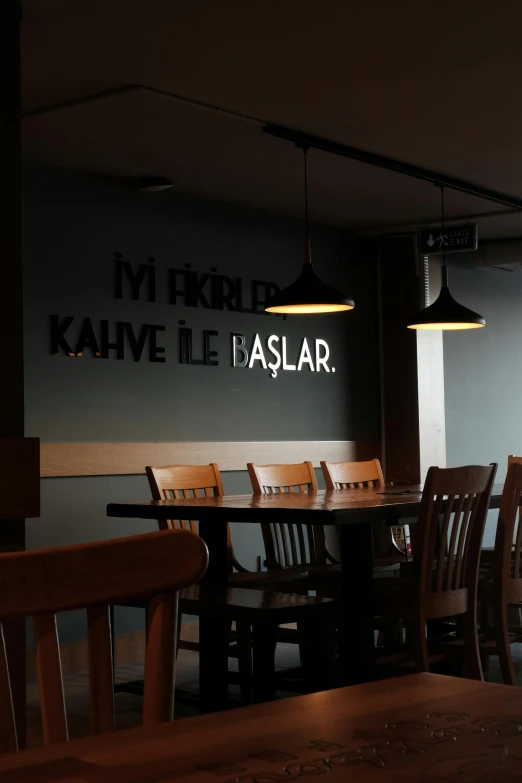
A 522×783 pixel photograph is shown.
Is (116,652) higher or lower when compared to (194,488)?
lower

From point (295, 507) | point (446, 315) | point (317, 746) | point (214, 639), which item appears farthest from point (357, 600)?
point (317, 746)

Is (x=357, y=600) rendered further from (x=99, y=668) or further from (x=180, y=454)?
(x=99, y=668)

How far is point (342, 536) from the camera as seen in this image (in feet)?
12.7

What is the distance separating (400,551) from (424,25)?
9.21 ft

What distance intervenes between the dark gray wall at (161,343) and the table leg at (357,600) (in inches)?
82.1

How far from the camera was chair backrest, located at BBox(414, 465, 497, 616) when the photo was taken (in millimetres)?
3779

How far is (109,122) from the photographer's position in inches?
195

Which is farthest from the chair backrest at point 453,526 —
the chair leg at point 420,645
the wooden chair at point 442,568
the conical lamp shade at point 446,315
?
the conical lamp shade at point 446,315

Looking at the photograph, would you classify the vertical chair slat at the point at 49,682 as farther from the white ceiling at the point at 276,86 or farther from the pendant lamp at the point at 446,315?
the pendant lamp at the point at 446,315

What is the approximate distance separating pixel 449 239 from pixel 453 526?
3.54 m

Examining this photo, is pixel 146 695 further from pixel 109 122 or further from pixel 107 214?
pixel 107 214

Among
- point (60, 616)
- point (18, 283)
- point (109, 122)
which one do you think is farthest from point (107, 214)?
point (18, 283)

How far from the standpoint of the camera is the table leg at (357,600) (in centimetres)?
386

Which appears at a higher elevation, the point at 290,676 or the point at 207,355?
the point at 207,355
